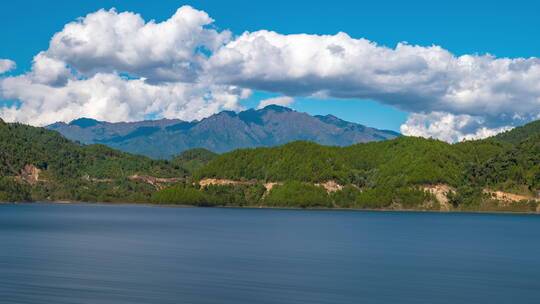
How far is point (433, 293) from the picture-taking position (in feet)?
215

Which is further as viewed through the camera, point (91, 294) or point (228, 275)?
point (228, 275)

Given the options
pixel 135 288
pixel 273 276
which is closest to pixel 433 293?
pixel 273 276

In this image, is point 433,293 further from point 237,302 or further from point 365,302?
point 237,302

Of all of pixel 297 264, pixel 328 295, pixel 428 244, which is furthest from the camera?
pixel 428 244

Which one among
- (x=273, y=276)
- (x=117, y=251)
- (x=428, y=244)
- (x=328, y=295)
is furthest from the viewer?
(x=428, y=244)

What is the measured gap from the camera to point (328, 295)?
6366 centimetres

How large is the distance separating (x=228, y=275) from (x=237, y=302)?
1687cm

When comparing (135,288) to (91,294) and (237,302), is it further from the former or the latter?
(237,302)

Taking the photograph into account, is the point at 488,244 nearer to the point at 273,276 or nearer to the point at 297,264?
the point at 297,264

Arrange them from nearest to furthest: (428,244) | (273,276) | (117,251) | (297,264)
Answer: (273,276)
(297,264)
(117,251)
(428,244)

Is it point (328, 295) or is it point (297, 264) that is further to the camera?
point (297, 264)

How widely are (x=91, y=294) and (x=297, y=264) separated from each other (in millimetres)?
32941

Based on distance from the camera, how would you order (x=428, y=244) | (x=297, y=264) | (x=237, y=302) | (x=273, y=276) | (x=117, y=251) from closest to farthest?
(x=237, y=302) → (x=273, y=276) → (x=297, y=264) → (x=117, y=251) → (x=428, y=244)

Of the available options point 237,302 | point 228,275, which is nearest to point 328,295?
point 237,302
